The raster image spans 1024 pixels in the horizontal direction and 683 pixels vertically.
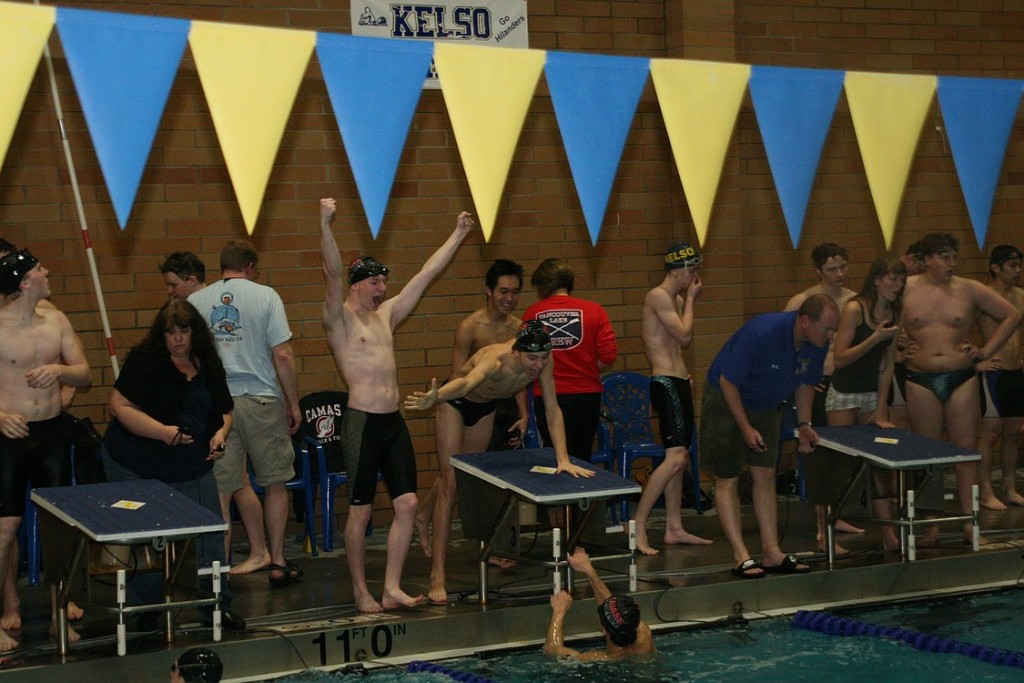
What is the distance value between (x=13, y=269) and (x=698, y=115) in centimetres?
343

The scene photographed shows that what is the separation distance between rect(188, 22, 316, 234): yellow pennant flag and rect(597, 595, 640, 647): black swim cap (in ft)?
7.54

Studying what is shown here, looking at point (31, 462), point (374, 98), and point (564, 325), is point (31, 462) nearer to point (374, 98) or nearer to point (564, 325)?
point (374, 98)

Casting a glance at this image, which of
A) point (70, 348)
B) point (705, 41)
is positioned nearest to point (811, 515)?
point (705, 41)

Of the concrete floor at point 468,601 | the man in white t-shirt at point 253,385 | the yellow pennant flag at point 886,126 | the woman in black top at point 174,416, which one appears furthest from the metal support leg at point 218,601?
the yellow pennant flag at point 886,126

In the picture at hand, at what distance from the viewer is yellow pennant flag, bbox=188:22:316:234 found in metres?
5.88

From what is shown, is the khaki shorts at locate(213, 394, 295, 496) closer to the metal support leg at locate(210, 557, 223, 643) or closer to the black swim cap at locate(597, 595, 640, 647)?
the metal support leg at locate(210, 557, 223, 643)

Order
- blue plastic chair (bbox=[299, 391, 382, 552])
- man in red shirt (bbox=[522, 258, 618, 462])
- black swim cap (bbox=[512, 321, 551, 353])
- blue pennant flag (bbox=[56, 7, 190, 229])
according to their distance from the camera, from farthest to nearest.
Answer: blue plastic chair (bbox=[299, 391, 382, 552]), man in red shirt (bbox=[522, 258, 618, 462]), black swim cap (bbox=[512, 321, 551, 353]), blue pennant flag (bbox=[56, 7, 190, 229])

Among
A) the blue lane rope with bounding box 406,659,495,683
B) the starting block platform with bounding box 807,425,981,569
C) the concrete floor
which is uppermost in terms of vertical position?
the starting block platform with bounding box 807,425,981,569

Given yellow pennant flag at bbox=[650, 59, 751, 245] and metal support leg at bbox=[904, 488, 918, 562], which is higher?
yellow pennant flag at bbox=[650, 59, 751, 245]


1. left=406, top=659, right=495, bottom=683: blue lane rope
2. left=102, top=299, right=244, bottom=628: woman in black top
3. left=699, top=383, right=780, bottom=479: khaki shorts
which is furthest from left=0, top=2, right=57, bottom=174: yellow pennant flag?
left=699, top=383, right=780, bottom=479: khaki shorts

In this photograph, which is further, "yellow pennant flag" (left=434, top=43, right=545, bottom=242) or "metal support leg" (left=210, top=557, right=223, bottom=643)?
"yellow pennant flag" (left=434, top=43, right=545, bottom=242)

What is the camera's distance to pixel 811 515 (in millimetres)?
9000

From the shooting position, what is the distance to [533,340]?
21.3ft

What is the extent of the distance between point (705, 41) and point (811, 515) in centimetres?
337
